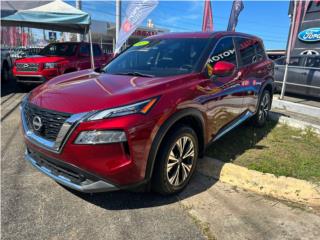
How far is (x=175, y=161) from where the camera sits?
3.18m

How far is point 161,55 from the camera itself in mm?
3996

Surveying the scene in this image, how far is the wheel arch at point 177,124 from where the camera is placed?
2785 millimetres

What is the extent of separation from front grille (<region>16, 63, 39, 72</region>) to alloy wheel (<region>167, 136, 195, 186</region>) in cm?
730

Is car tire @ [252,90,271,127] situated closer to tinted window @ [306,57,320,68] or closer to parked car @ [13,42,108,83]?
tinted window @ [306,57,320,68]

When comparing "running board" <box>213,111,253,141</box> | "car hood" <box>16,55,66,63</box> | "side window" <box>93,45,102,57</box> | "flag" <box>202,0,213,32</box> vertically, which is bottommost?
"running board" <box>213,111,253,141</box>

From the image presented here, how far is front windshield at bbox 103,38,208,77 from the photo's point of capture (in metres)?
3.63

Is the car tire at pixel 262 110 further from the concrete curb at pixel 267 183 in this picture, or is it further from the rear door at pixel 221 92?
the concrete curb at pixel 267 183

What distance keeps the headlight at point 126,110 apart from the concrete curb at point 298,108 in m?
5.65

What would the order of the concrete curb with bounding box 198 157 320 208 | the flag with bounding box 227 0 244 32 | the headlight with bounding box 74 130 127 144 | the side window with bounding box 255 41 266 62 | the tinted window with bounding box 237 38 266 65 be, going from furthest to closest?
the flag with bounding box 227 0 244 32
the side window with bounding box 255 41 266 62
the tinted window with bounding box 237 38 266 65
the concrete curb with bounding box 198 157 320 208
the headlight with bounding box 74 130 127 144

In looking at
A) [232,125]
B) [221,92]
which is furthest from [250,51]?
[221,92]

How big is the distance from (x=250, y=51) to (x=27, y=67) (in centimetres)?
705

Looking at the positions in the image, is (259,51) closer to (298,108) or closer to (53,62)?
(298,108)

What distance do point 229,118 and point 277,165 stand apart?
2.98 ft

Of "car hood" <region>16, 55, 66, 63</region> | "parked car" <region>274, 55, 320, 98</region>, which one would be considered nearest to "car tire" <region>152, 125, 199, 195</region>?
"parked car" <region>274, 55, 320, 98</region>
